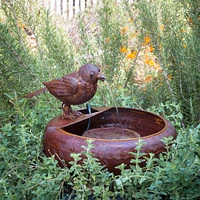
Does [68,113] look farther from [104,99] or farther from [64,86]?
[104,99]

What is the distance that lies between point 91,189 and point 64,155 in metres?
0.11

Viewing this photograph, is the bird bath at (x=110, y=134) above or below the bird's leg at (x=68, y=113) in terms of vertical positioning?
below

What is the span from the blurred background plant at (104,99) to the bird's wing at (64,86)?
0.33 ft

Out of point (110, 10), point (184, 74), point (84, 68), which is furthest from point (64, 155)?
point (110, 10)

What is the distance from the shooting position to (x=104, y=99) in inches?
62.2

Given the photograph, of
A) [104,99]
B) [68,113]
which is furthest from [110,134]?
[104,99]

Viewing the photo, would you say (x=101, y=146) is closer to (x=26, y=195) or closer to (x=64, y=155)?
Result: (x=64, y=155)

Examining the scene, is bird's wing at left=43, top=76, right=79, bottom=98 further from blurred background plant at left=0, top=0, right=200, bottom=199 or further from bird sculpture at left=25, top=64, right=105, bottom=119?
blurred background plant at left=0, top=0, right=200, bottom=199

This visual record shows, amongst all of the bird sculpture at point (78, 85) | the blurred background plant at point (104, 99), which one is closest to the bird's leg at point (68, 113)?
the bird sculpture at point (78, 85)

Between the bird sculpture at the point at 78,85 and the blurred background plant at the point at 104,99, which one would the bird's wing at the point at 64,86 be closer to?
the bird sculpture at the point at 78,85

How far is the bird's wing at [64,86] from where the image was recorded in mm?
1004

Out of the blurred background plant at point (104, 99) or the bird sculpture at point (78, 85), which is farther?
the bird sculpture at point (78, 85)

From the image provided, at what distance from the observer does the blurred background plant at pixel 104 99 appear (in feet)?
2.74

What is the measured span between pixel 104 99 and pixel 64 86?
58 centimetres
